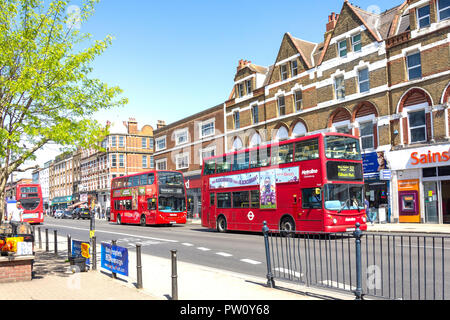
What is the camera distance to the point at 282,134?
31859mm

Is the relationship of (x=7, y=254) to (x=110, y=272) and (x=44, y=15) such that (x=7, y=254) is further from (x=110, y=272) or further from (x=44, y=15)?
(x=44, y=15)

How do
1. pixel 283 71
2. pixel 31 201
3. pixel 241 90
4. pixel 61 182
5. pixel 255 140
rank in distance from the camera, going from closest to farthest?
1. pixel 283 71
2. pixel 255 140
3. pixel 241 90
4. pixel 31 201
5. pixel 61 182

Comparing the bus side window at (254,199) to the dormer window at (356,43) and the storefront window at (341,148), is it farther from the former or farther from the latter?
the dormer window at (356,43)

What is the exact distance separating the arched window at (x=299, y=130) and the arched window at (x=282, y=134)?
844 millimetres

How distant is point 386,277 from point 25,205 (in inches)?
1483

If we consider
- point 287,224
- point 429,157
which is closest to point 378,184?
point 429,157

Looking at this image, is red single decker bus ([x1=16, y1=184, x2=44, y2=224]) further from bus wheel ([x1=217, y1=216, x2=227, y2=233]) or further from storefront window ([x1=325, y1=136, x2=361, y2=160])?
storefront window ([x1=325, y1=136, x2=361, y2=160])

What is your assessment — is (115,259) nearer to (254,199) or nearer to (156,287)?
(156,287)

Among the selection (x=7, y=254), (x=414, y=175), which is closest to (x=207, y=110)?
(x=414, y=175)

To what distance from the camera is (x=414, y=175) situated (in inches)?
915

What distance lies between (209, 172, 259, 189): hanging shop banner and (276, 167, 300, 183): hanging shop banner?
1.54 metres

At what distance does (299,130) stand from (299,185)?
14.3 m

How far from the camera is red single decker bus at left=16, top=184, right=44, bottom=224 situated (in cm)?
3778

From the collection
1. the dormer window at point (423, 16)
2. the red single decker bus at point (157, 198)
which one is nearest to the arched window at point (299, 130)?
the red single decker bus at point (157, 198)
